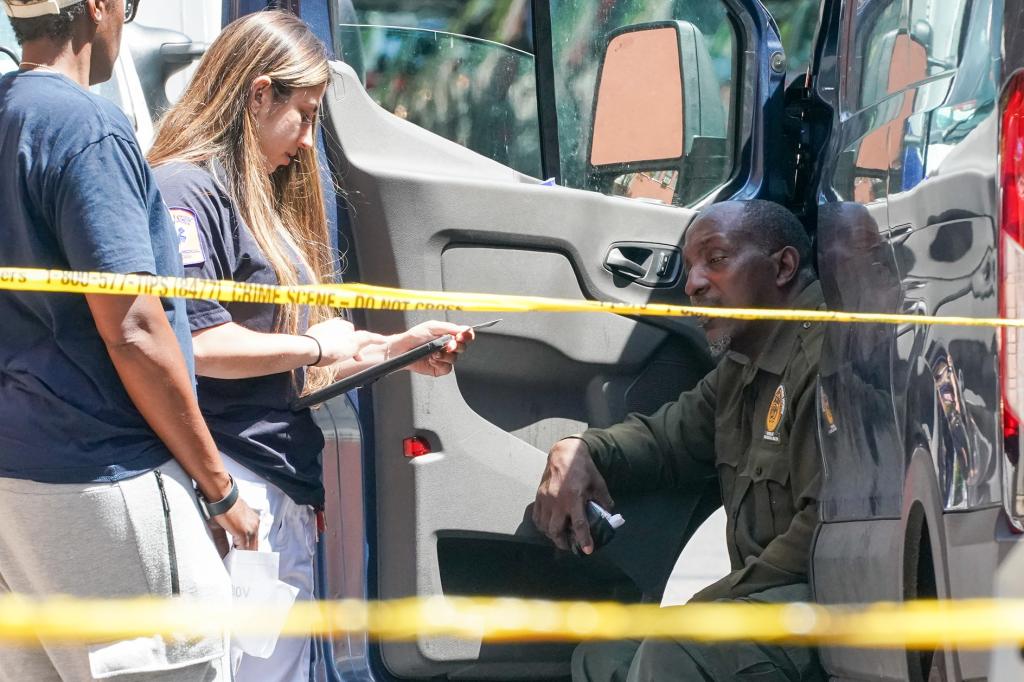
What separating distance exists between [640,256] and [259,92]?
3.04ft

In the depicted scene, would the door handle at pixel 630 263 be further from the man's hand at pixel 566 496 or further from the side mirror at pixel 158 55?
the side mirror at pixel 158 55

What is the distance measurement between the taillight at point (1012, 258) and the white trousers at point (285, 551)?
1238 mm

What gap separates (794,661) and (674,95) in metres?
1.30

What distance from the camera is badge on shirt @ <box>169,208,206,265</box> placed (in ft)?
7.01

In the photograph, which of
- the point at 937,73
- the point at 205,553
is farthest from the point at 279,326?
the point at 937,73

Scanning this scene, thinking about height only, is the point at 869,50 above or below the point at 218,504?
above

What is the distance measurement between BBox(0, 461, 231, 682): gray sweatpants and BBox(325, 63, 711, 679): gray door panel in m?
0.78

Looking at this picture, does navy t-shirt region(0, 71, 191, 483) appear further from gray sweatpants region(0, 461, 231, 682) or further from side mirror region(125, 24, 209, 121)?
side mirror region(125, 24, 209, 121)

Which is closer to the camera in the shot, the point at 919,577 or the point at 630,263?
the point at 919,577

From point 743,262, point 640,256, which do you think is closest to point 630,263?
point 640,256

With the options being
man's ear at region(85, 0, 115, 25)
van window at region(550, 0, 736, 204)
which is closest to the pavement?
van window at region(550, 0, 736, 204)

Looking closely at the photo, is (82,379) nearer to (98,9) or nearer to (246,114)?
(98,9)

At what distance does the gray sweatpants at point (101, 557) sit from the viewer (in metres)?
1.76

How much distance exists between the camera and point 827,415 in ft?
7.93
